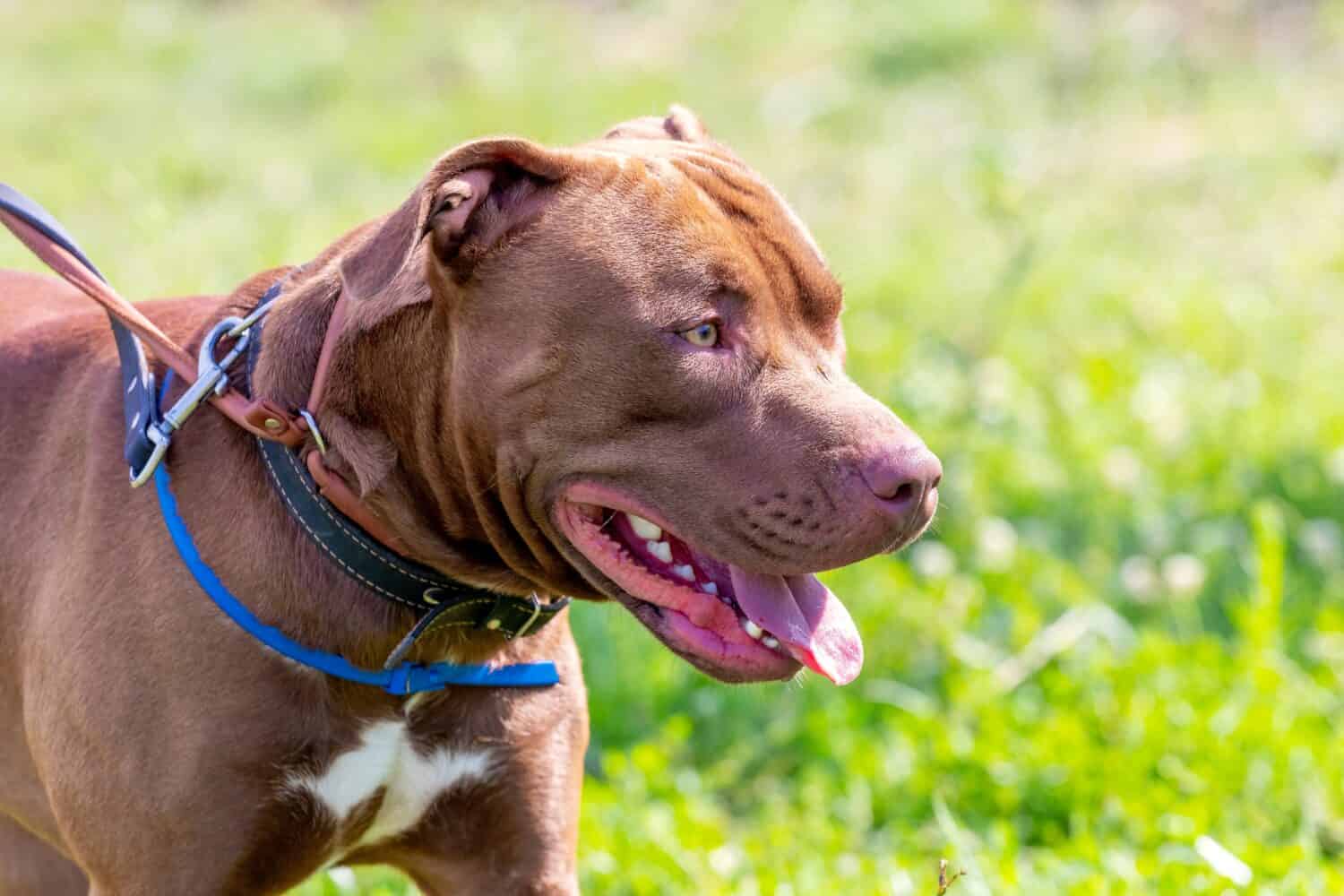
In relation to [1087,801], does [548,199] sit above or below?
above

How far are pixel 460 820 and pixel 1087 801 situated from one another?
5.84 ft

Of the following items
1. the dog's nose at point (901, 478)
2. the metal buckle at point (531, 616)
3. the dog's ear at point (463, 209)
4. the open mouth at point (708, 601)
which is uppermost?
the dog's ear at point (463, 209)

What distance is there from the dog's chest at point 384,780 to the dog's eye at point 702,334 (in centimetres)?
88

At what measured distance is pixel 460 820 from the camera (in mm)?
3297

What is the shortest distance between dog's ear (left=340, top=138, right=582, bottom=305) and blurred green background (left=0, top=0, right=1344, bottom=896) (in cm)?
169

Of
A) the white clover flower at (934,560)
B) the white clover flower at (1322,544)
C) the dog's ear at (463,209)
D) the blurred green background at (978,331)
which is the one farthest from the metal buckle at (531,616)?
the white clover flower at (1322,544)

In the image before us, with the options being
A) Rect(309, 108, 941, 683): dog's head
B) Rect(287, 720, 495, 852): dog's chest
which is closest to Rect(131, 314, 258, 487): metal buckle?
Rect(309, 108, 941, 683): dog's head

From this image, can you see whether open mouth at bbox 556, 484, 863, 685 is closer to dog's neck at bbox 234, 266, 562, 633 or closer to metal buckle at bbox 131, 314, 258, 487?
dog's neck at bbox 234, 266, 562, 633

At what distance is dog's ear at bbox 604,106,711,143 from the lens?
345 cm

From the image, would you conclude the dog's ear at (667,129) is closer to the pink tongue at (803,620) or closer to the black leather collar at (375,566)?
the black leather collar at (375,566)

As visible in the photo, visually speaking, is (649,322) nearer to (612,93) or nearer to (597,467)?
(597,467)

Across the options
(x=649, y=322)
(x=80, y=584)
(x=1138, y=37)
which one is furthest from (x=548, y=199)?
(x=1138, y=37)

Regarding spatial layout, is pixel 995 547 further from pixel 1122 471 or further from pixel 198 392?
pixel 198 392

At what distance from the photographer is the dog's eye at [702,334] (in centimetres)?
285
